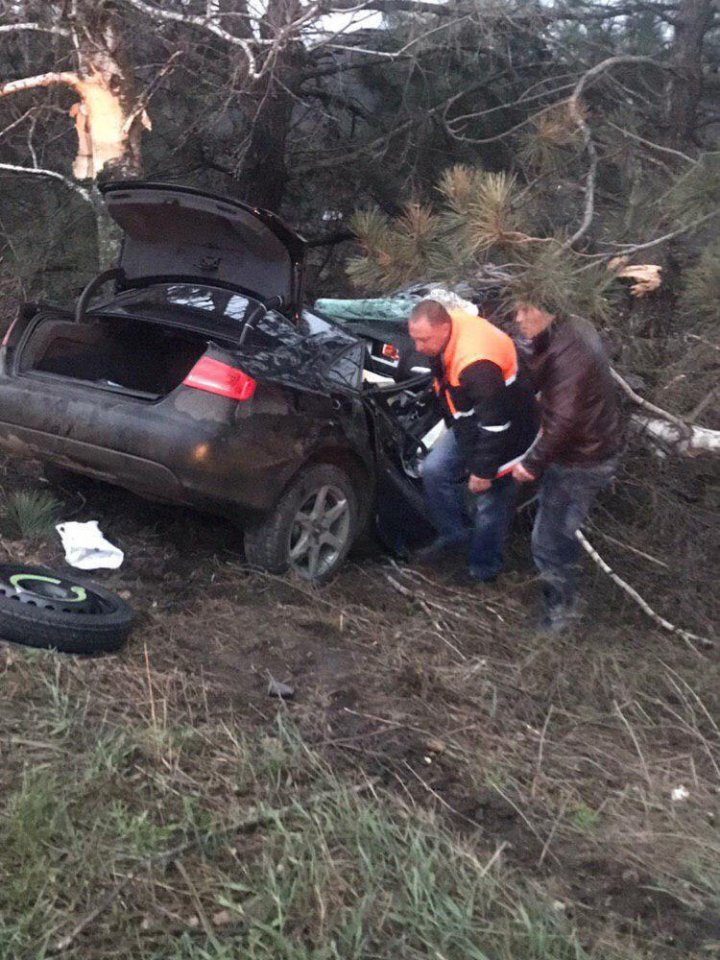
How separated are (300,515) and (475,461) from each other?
93cm

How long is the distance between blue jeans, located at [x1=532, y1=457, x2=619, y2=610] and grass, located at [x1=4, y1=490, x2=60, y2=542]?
2.46 metres

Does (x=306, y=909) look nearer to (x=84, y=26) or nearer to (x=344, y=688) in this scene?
(x=344, y=688)

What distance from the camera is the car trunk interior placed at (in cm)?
557

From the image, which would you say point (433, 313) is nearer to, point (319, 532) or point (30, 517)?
Result: point (319, 532)

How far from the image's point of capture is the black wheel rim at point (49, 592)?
4.14 meters

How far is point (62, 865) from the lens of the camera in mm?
2896

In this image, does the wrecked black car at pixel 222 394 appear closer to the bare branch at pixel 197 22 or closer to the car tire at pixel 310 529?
the car tire at pixel 310 529

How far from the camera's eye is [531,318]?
470 centimetres

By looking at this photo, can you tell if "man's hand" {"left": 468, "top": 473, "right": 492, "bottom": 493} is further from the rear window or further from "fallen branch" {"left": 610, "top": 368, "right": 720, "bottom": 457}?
the rear window

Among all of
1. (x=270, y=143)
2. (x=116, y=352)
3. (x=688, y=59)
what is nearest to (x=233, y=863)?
(x=116, y=352)

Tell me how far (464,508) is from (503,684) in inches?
67.7

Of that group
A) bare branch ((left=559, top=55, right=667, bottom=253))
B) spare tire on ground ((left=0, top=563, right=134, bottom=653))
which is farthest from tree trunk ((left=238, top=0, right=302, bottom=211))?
spare tire on ground ((left=0, top=563, right=134, bottom=653))

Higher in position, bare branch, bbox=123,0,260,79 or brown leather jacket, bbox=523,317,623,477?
bare branch, bbox=123,0,260,79

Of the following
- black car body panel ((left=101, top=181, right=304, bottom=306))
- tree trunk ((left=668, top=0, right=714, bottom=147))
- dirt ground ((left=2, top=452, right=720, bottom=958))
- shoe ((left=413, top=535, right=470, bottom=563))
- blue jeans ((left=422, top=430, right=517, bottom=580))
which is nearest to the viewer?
dirt ground ((left=2, top=452, right=720, bottom=958))
